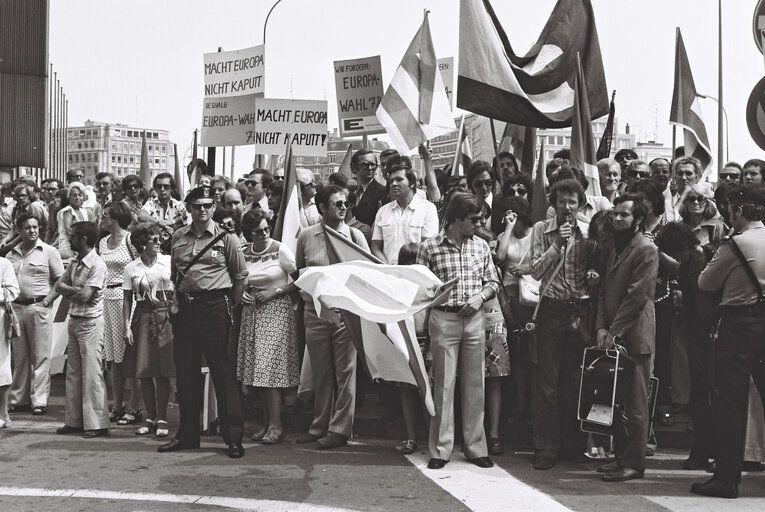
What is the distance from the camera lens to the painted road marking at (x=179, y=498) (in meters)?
7.45

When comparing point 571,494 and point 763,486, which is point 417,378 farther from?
point 763,486

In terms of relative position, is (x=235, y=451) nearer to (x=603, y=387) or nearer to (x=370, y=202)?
(x=603, y=387)

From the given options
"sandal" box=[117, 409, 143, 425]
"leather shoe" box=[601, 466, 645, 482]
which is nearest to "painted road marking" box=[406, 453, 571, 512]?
"leather shoe" box=[601, 466, 645, 482]

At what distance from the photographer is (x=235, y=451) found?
9.30 m

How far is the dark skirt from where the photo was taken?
1046 centimetres

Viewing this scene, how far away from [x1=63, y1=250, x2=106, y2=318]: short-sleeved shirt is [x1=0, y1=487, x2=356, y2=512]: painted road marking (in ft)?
9.17

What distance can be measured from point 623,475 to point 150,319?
192 inches

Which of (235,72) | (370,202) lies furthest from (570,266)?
(235,72)

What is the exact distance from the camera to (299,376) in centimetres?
1027

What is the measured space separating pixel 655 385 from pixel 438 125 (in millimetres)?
5205

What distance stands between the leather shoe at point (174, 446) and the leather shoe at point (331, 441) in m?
1.18

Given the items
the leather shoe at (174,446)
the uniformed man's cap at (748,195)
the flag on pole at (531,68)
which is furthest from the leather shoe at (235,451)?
the flag on pole at (531,68)

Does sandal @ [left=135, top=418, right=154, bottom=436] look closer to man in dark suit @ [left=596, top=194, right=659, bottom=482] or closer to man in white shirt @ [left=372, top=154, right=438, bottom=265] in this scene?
man in white shirt @ [left=372, top=154, right=438, bottom=265]

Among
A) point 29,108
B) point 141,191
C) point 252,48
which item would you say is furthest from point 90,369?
point 29,108
